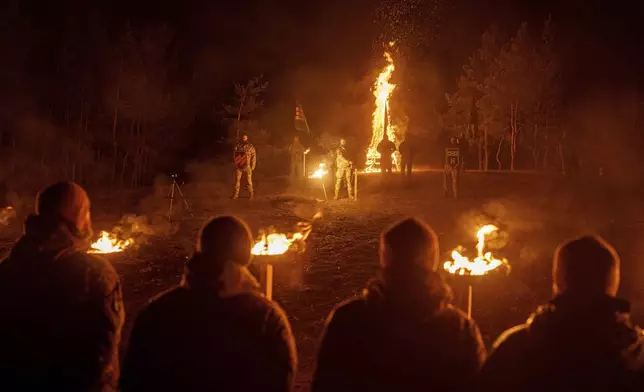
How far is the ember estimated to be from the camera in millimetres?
9778

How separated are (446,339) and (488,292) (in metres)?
5.72

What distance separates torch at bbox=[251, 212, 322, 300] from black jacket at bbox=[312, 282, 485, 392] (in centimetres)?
255

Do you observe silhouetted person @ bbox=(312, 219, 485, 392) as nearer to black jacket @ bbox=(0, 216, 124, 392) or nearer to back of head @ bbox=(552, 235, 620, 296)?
back of head @ bbox=(552, 235, 620, 296)

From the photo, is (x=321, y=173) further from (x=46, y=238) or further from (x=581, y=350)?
(x=581, y=350)

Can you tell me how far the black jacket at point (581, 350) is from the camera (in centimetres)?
235

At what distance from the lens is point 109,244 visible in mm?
9961

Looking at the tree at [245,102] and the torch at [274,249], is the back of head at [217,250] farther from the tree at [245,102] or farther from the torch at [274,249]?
the tree at [245,102]

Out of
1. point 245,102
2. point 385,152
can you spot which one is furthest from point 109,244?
point 245,102

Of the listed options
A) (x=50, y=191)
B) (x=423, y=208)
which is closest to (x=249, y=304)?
(x=50, y=191)

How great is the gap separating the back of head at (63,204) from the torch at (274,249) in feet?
7.27

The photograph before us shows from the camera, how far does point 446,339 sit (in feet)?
8.06

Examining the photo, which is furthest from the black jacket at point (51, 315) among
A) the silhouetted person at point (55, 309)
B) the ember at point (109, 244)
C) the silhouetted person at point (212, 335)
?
the ember at point (109, 244)

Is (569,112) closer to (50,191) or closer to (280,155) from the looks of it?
(280,155)

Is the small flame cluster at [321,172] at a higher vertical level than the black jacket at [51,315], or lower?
higher
